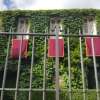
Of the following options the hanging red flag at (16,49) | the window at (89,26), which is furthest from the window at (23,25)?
the window at (89,26)

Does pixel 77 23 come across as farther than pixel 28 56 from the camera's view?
Yes

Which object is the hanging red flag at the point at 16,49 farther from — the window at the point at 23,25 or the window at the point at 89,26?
the window at the point at 89,26

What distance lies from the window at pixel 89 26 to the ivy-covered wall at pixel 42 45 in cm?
22

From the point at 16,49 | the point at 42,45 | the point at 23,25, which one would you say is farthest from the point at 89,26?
the point at 16,49

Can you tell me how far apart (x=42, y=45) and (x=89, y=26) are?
9.10 ft

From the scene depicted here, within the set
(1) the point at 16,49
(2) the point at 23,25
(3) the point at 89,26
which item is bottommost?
(1) the point at 16,49

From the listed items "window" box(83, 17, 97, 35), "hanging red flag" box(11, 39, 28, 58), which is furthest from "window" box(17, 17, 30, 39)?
"window" box(83, 17, 97, 35)

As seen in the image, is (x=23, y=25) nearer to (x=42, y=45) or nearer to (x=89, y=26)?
(x=42, y=45)

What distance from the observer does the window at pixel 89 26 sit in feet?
45.8

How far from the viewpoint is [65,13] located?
14.8 meters

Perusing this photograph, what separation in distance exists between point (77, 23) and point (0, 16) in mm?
4395

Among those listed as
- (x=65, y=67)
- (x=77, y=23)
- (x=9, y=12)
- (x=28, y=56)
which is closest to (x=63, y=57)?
(x=65, y=67)

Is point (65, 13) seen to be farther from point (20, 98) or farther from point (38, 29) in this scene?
point (20, 98)

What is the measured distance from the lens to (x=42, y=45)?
1367cm
